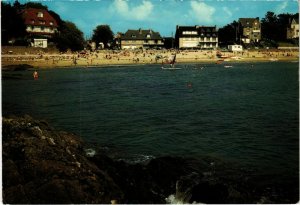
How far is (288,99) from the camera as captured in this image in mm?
27625

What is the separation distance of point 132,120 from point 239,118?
6.18 meters

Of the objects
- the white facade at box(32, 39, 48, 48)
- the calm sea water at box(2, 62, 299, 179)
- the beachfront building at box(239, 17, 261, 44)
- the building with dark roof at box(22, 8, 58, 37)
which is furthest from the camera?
the beachfront building at box(239, 17, 261, 44)

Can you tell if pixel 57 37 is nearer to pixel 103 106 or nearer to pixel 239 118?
pixel 103 106

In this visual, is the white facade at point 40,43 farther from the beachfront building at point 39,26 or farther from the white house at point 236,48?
the white house at point 236,48

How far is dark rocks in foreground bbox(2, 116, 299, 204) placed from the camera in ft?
30.5

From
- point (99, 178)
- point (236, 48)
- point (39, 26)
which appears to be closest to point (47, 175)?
point (99, 178)

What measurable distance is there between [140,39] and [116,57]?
36.8 meters

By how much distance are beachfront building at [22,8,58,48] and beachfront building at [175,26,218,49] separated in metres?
46.3

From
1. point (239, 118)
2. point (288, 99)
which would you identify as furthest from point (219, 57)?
point (239, 118)

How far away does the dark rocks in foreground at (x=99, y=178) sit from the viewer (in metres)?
9.28

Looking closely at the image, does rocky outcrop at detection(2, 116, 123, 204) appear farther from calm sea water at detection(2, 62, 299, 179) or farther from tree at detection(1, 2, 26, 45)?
tree at detection(1, 2, 26, 45)

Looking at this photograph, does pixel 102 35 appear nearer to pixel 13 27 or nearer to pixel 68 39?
pixel 68 39

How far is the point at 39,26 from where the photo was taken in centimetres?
6706

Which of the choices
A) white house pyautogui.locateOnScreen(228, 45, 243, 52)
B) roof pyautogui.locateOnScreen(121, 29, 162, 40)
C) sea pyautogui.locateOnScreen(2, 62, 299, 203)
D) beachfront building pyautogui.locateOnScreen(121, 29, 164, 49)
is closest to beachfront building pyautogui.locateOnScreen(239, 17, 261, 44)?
white house pyautogui.locateOnScreen(228, 45, 243, 52)
